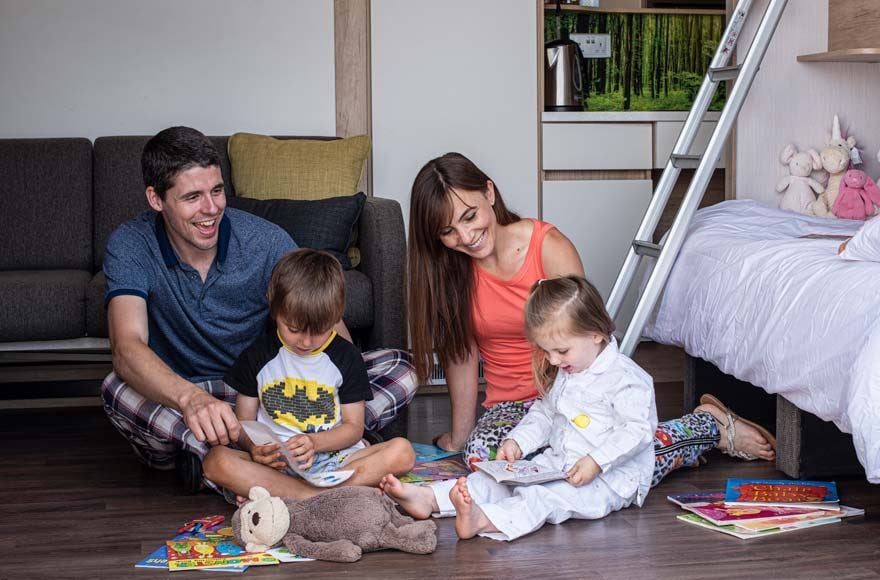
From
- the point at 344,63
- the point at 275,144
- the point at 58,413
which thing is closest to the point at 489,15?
the point at 344,63

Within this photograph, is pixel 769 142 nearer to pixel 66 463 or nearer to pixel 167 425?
pixel 167 425

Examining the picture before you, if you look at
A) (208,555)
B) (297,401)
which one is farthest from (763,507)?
(208,555)

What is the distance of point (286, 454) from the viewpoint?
1.95 m

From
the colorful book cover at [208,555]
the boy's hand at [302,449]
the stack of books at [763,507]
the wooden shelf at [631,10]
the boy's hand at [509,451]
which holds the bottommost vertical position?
the colorful book cover at [208,555]

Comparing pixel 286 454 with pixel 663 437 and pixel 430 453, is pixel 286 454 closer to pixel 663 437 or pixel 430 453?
pixel 430 453

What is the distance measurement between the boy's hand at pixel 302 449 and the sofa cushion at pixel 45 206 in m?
1.51

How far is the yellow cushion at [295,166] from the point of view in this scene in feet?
10.4

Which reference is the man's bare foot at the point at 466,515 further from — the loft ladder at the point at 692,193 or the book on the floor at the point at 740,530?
the loft ladder at the point at 692,193

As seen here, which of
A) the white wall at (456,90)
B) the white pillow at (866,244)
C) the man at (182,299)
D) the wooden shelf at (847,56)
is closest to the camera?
the white pillow at (866,244)

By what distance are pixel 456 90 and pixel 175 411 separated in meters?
1.84

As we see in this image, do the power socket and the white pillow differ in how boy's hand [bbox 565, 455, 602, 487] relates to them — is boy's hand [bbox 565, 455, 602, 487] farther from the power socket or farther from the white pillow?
the power socket

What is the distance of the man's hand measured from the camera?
76.3 inches

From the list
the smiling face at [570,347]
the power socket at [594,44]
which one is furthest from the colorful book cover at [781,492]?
the power socket at [594,44]

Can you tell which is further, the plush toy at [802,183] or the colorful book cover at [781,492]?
the plush toy at [802,183]
